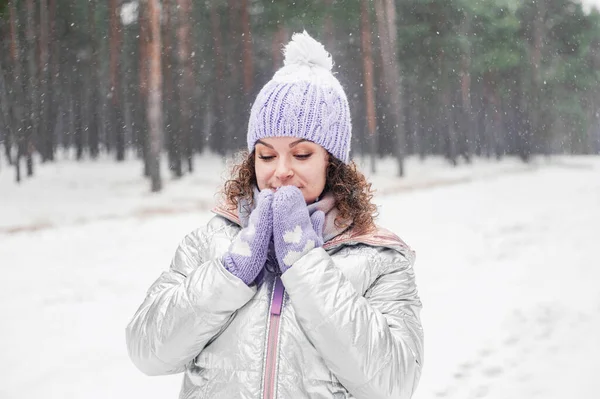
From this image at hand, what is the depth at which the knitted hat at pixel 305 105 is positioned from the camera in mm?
1562

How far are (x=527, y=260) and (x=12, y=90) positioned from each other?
13.0 meters

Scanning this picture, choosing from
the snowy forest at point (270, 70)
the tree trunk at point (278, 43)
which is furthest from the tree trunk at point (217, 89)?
the tree trunk at point (278, 43)

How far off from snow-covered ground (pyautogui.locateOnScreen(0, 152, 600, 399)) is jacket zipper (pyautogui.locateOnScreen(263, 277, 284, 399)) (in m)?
2.44

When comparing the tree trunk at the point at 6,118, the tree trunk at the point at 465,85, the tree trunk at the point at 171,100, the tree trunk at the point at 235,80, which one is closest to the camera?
the tree trunk at the point at 6,118

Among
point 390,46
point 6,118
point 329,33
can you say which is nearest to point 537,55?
point 390,46

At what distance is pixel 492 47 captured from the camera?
23203mm

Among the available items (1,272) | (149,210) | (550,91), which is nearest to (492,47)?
(550,91)

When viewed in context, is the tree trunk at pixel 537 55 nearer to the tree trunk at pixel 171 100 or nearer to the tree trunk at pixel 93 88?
the tree trunk at pixel 171 100

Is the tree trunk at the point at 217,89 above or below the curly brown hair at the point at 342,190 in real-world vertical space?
above

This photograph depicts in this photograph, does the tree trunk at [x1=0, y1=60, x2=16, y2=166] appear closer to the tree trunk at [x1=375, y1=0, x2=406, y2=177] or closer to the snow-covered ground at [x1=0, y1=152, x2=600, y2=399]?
the snow-covered ground at [x1=0, y1=152, x2=600, y2=399]

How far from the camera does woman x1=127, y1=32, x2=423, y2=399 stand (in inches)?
53.2

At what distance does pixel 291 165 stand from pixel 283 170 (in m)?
0.04

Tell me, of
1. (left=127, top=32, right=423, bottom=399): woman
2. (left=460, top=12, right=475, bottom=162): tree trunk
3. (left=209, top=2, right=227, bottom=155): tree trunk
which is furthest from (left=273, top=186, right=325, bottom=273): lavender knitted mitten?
(left=460, top=12, right=475, bottom=162): tree trunk

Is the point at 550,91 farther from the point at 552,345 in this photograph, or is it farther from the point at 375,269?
the point at 375,269
